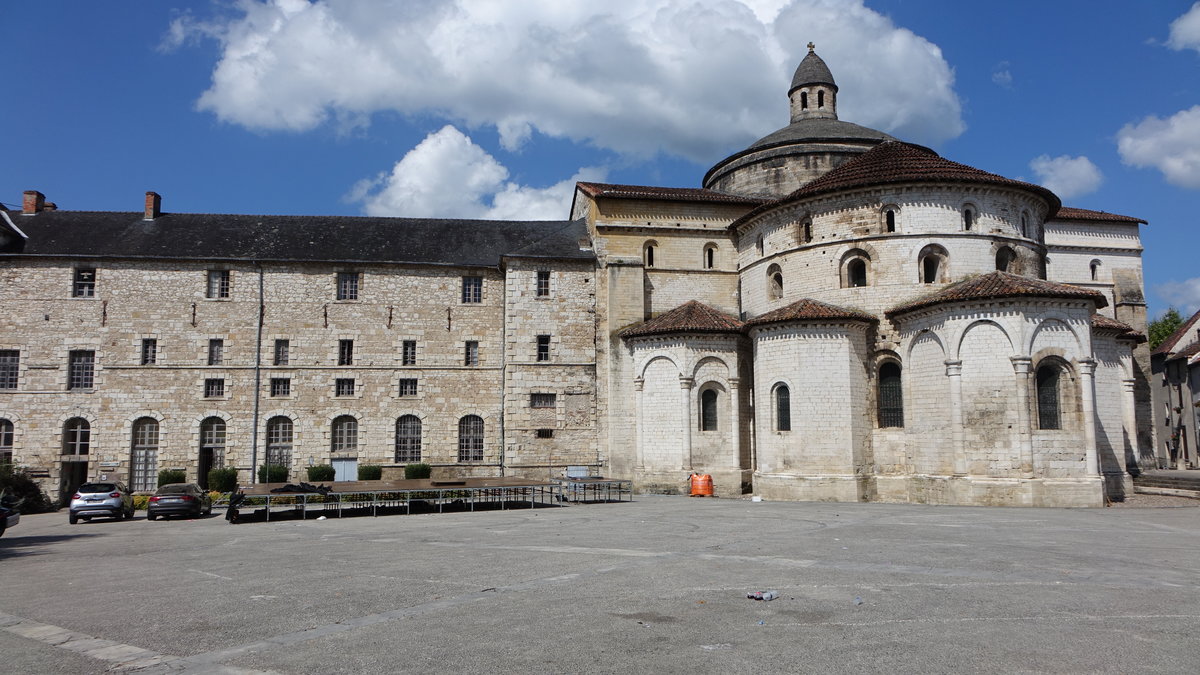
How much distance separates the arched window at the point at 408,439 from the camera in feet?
109

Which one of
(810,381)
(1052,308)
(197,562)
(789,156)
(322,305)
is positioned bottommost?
(197,562)

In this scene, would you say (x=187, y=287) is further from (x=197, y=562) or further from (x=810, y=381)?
(x=810, y=381)

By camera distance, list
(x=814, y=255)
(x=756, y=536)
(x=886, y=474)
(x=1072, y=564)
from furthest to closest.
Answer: (x=814, y=255)
(x=886, y=474)
(x=756, y=536)
(x=1072, y=564)

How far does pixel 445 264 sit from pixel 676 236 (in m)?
10.3

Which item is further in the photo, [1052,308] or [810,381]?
[810,381]

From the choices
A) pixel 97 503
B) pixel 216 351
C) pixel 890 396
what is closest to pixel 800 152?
pixel 890 396

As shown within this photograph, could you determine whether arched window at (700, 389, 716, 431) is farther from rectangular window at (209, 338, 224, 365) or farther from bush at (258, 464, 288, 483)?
rectangular window at (209, 338, 224, 365)

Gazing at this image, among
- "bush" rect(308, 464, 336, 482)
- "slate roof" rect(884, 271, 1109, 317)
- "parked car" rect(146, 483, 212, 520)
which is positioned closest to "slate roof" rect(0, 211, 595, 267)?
"bush" rect(308, 464, 336, 482)

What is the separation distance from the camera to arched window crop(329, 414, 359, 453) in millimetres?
32906

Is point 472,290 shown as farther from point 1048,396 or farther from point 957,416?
point 1048,396

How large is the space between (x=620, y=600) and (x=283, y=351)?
90.7 ft

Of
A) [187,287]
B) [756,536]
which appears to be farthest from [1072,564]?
[187,287]

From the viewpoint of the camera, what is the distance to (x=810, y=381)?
25594mm

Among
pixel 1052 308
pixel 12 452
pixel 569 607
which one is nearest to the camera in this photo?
pixel 569 607
